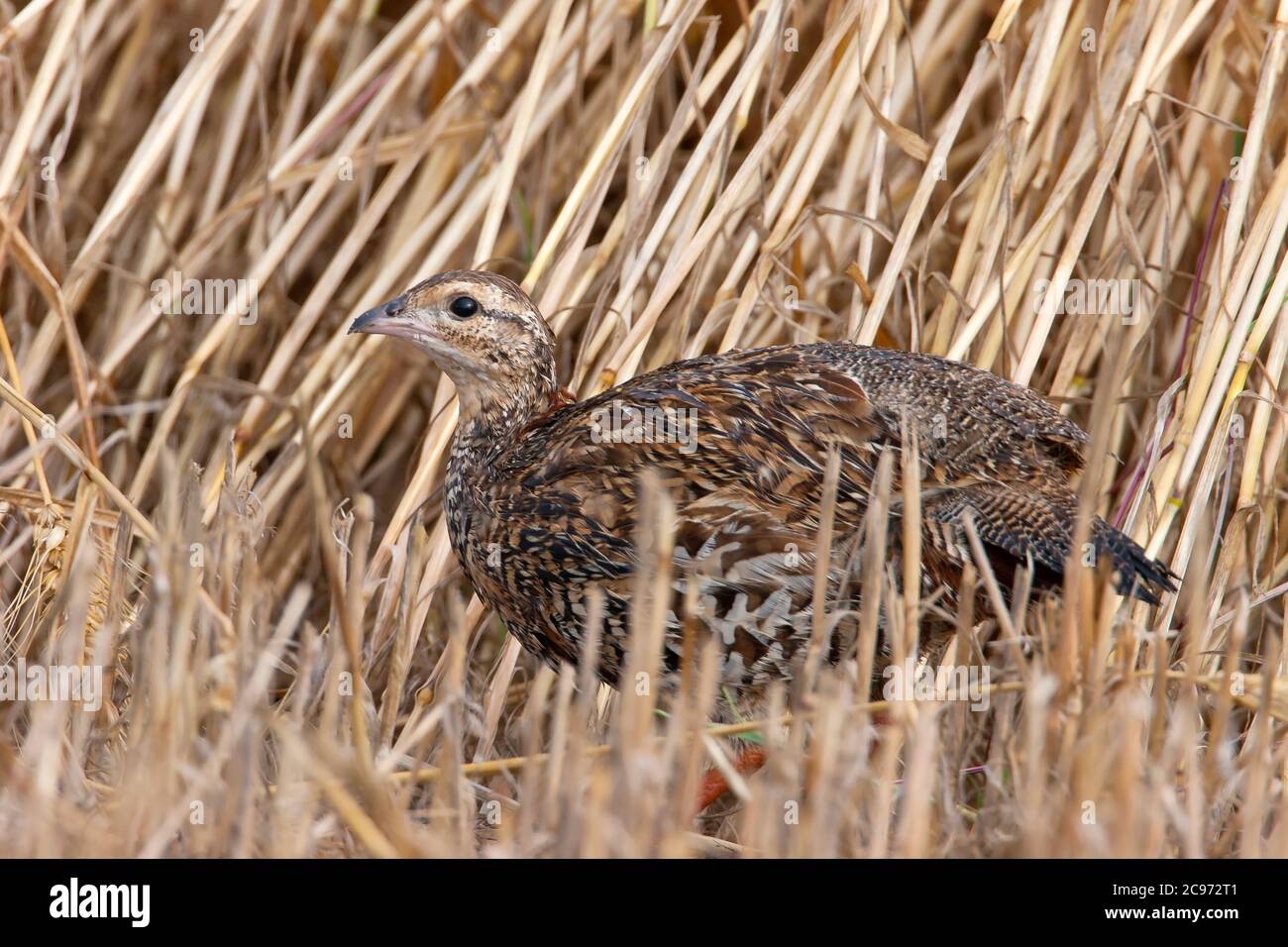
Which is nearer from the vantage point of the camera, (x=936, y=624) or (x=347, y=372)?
(x=936, y=624)

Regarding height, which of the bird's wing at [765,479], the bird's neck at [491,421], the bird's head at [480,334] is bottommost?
the bird's wing at [765,479]

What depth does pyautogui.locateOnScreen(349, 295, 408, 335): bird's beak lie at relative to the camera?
3250mm

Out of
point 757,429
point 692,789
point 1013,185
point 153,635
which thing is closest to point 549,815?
point 692,789

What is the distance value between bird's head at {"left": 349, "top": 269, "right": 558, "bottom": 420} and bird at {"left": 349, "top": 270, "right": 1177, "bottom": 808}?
0.02 metres

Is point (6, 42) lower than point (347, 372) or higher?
higher

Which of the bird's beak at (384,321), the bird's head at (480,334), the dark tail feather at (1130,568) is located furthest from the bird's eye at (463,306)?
the dark tail feather at (1130,568)

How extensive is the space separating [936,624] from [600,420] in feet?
2.55

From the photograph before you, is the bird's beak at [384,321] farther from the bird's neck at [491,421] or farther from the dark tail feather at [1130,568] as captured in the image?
the dark tail feather at [1130,568]

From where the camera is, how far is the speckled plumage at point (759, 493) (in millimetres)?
2877

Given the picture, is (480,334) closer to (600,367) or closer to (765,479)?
(600,367)

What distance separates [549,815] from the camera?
2.25 meters

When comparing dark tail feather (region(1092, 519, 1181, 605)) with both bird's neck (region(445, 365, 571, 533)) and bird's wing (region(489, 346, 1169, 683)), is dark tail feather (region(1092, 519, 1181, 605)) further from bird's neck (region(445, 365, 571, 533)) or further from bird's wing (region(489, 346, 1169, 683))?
bird's neck (region(445, 365, 571, 533))
